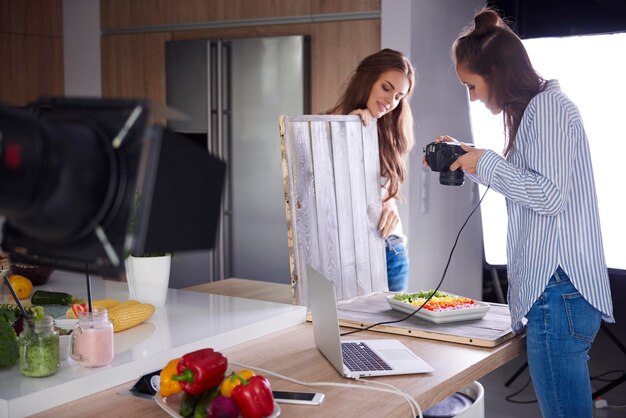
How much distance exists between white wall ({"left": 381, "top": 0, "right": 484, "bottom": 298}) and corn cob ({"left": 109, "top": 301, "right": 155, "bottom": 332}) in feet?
7.41

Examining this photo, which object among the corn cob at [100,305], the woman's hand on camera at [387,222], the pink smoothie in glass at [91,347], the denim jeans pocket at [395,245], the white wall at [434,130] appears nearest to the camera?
the pink smoothie in glass at [91,347]

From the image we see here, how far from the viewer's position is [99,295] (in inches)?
92.3

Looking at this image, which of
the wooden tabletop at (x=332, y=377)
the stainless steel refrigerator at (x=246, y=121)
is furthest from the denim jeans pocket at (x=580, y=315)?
the stainless steel refrigerator at (x=246, y=121)

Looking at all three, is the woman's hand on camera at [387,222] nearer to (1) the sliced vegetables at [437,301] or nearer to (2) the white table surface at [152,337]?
(1) the sliced vegetables at [437,301]

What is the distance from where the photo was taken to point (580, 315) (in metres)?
1.86

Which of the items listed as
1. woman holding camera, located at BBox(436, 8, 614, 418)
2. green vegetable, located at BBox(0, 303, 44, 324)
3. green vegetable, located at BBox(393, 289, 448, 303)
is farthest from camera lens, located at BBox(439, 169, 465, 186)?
green vegetable, located at BBox(0, 303, 44, 324)

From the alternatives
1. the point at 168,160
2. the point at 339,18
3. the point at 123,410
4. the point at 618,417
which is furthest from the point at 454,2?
the point at 168,160

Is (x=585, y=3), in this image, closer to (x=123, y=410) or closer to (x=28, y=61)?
(x=28, y=61)

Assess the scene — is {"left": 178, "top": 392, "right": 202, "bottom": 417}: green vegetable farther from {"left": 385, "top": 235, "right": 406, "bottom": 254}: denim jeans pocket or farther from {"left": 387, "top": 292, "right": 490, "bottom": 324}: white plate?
{"left": 385, "top": 235, "right": 406, "bottom": 254}: denim jeans pocket

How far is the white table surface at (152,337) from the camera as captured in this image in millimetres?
1448

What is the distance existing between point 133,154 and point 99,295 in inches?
69.1

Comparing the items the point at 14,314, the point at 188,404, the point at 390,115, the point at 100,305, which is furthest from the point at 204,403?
the point at 390,115

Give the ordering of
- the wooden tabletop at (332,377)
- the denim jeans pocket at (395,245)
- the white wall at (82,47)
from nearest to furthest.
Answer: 1. the wooden tabletop at (332,377)
2. the denim jeans pocket at (395,245)
3. the white wall at (82,47)

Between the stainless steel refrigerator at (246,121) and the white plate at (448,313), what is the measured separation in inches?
88.8
